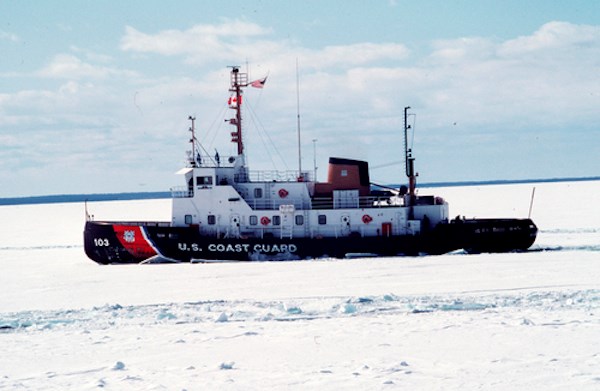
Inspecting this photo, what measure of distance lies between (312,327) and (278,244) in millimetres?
12067

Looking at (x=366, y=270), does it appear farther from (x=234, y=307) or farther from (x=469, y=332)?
(x=469, y=332)

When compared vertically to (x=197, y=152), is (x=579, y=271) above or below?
below

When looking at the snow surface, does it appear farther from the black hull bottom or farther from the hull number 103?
the hull number 103

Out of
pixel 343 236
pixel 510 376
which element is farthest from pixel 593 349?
pixel 343 236

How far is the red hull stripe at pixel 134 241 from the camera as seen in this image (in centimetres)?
2447

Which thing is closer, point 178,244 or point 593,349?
point 593,349

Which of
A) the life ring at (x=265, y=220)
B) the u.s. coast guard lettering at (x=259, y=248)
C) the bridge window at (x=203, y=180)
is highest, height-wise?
the bridge window at (x=203, y=180)

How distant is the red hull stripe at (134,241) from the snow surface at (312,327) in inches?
107

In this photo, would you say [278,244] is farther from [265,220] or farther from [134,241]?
[134,241]

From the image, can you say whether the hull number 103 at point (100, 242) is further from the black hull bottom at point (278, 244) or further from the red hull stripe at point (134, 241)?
the red hull stripe at point (134, 241)

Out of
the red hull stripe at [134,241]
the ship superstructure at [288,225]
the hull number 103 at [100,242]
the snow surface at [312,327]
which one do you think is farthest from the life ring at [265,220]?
the hull number 103 at [100,242]

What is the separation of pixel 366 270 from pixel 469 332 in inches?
359

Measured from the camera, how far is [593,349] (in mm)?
9727

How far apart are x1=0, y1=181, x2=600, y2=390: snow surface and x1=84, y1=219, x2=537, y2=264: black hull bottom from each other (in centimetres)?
225
